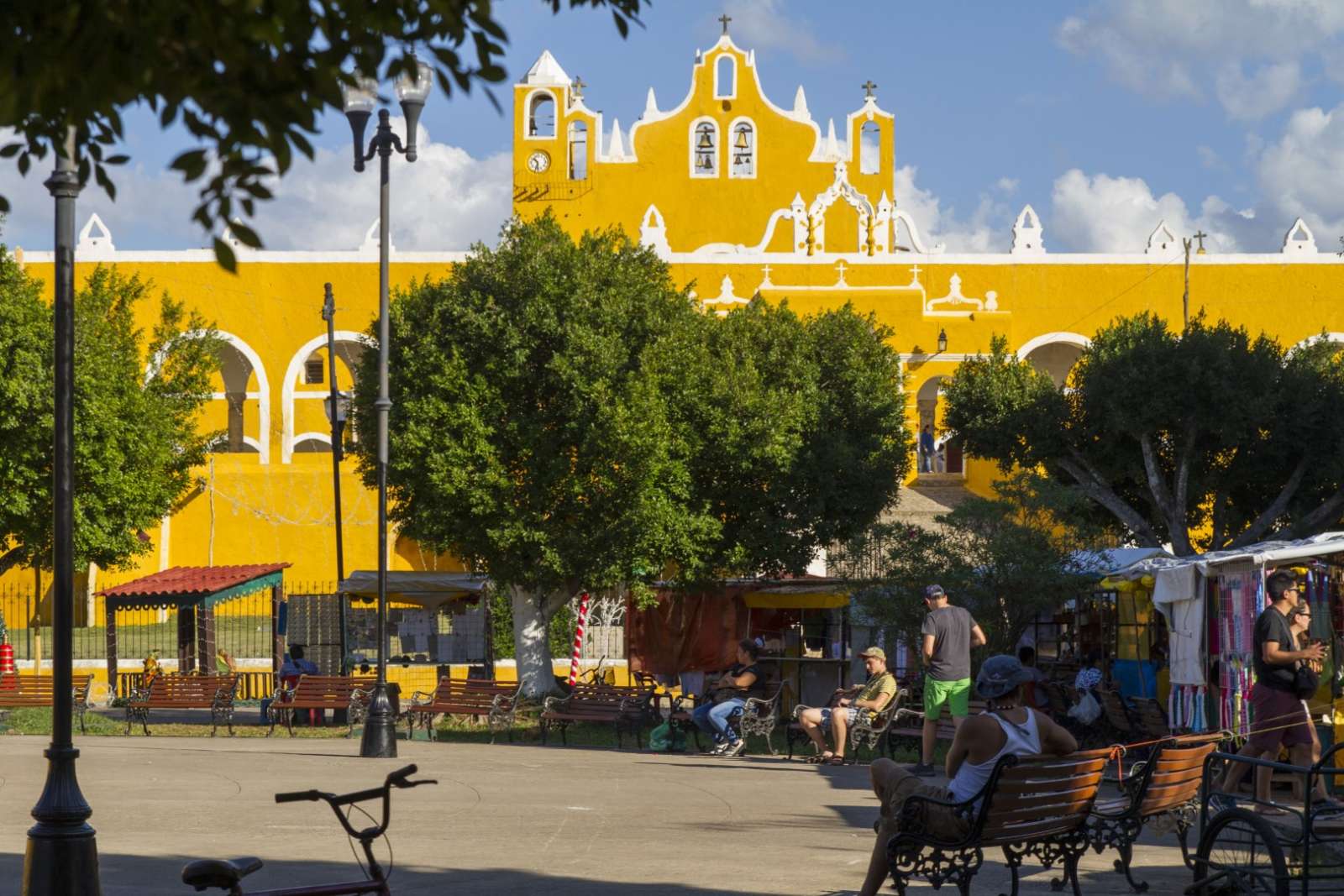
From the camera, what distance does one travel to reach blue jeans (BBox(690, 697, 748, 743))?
1727 centimetres

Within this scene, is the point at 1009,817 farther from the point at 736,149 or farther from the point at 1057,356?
the point at 736,149

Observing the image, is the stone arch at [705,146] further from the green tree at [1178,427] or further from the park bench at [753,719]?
the park bench at [753,719]

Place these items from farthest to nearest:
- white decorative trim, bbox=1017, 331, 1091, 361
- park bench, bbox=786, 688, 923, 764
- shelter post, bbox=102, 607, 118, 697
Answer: white decorative trim, bbox=1017, 331, 1091, 361
shelter post, bbox=102, 607, 118, 697
park bench, bbox=786, 688, 923, 764

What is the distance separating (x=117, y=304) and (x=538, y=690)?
15.4 meters

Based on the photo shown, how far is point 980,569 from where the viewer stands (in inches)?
722

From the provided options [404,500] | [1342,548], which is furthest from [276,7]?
[404,500]

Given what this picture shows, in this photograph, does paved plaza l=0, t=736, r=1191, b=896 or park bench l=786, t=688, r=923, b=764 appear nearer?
paved plaza l=0, t=736, r=1191, b=896

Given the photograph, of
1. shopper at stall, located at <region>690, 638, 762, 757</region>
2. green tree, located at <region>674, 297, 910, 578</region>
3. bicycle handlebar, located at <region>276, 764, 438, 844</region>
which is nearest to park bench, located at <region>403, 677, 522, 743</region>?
shopper at stall, located at <region>690, 638, 762, 757</region>

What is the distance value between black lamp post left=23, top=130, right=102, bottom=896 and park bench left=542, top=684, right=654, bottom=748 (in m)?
11.0

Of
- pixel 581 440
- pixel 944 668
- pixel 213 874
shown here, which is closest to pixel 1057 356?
pixel 581 440

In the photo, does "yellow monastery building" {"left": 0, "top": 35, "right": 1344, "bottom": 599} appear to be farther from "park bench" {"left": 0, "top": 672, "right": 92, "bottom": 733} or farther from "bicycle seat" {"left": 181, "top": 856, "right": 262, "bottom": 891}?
"bicycle seat" {"left": 181, "top": 856, "right": 262, "bottom": 891}

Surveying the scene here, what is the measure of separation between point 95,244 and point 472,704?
27648mm

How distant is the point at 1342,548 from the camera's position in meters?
12.7

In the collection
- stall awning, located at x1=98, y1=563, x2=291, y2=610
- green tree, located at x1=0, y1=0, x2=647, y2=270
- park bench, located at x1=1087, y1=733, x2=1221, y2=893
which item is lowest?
park bench, located at x1=1087, y1=733, x2=1221, y2=893
